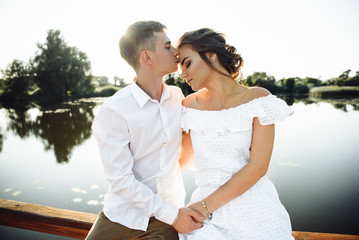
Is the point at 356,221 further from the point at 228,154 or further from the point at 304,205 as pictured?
the point at 228,154

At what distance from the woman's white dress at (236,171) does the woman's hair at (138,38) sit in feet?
2.31

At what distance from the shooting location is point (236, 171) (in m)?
1.53

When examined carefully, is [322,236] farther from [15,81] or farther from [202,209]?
[15,81]

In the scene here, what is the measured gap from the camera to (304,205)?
4.73 m

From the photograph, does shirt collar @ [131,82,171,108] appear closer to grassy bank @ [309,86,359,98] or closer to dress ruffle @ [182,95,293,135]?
dress ruffle @ [182,95,293,135]

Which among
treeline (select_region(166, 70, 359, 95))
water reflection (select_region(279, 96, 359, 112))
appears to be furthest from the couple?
treeline (select_region(166, 70, 359, 95))

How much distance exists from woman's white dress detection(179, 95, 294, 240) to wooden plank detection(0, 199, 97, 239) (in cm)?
80

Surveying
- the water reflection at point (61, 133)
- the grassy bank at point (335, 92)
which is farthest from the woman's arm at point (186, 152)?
the grassy bank at point (335, 92)

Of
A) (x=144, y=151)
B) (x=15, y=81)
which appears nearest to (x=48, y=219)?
(x=144, y=151)

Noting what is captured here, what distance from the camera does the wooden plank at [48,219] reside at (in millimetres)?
1659

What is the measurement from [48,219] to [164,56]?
1589 mm

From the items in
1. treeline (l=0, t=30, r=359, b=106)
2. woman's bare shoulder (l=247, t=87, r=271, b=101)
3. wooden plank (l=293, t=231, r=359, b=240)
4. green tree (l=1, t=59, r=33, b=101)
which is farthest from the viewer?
green tree (l=1, t=59, r=33, b=101)

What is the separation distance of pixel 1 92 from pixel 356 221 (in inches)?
1592

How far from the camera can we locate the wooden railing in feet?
5.44
